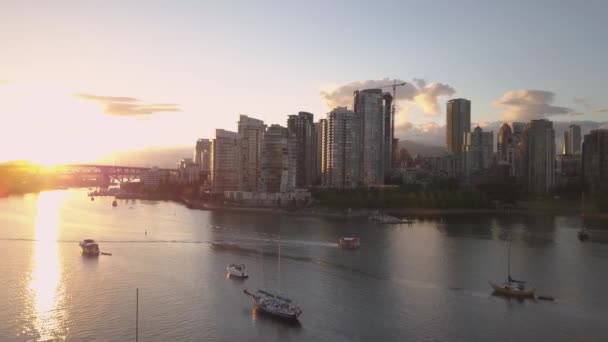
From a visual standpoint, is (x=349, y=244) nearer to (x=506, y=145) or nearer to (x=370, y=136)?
(x=370, y=136)

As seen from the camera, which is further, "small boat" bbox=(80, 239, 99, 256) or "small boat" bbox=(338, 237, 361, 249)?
"small boat" bbox=(338, 237, 361, 249)

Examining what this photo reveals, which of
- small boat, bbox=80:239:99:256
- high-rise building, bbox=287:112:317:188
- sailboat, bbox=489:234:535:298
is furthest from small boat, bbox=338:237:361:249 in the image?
high-rise building, bbox=287:112:317:188

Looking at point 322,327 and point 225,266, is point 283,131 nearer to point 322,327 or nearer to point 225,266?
point 225,266

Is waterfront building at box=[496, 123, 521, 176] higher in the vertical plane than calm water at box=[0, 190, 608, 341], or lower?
higher

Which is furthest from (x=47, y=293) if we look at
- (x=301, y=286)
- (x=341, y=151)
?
(x=341, y=151)

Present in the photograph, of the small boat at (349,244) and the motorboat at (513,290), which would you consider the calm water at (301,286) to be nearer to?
the motorboat at (513,290)

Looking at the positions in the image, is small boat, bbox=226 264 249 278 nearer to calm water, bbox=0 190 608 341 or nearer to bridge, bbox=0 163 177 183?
calm water, bbox=0 190 608 341

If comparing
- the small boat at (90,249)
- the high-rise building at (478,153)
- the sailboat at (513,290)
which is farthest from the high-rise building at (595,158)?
the small boat at (90,249)
